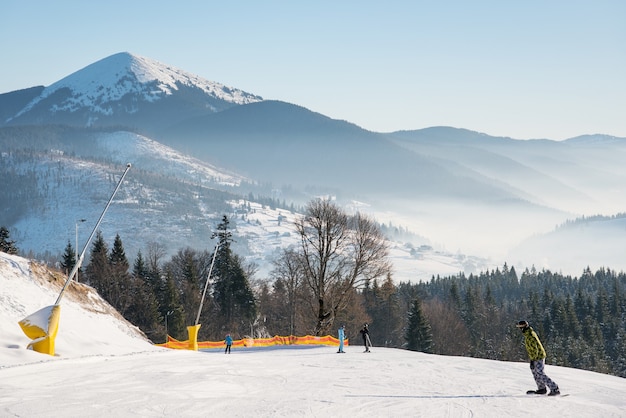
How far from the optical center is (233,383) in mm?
21953

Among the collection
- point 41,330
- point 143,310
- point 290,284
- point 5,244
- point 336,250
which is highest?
point 336,250

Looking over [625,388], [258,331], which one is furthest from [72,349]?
[258,331]

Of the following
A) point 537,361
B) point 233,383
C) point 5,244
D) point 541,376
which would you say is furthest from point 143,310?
point 537,361

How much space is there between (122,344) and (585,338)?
408 feet

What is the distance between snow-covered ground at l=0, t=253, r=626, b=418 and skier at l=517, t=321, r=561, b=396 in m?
0.43

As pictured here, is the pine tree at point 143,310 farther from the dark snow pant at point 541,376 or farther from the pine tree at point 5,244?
the dark snow pant at point 541,376

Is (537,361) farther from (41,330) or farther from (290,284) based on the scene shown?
(290,284)

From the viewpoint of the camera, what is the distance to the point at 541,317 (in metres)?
145

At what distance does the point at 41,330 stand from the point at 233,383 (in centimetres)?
808

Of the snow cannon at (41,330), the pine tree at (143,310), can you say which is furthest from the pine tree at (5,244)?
the snow cannon at (41,330)

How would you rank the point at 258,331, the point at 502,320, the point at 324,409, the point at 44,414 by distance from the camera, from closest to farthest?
the point at 44,414, the point at 324,409, the point at 258,331, the point at 502,320

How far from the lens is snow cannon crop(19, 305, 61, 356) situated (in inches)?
975

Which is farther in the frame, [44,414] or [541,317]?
[541,317]

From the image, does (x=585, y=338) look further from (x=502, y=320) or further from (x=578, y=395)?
(x=578, y=395)
